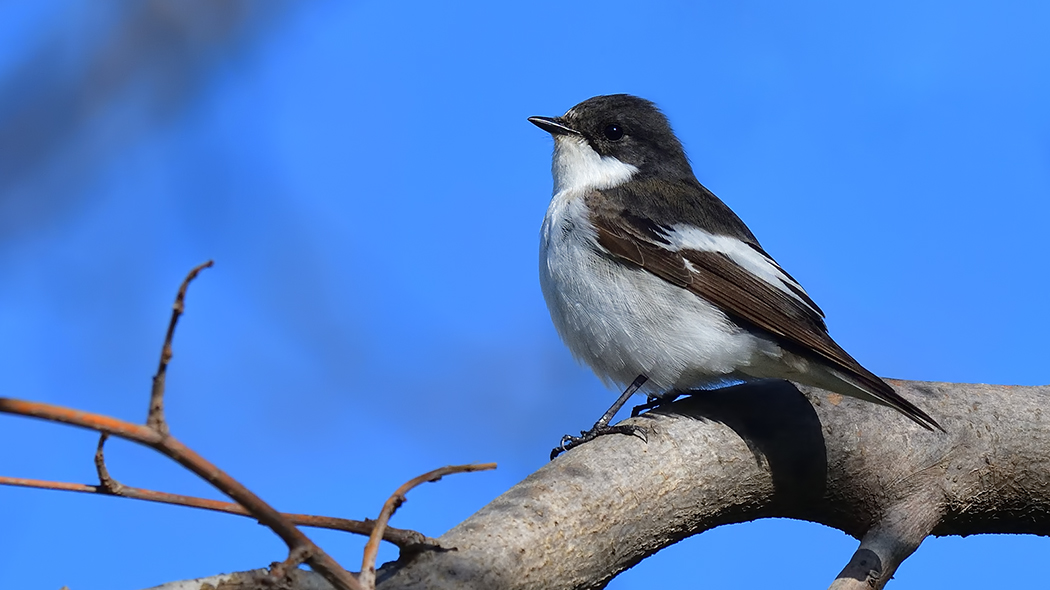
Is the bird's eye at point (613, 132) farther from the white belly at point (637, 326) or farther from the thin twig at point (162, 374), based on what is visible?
the thin twig at point (162, 374)

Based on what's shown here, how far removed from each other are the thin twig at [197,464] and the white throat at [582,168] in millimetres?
3703

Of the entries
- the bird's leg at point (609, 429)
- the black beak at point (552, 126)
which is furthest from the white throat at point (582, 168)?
the bird's leg at point (609, 429)

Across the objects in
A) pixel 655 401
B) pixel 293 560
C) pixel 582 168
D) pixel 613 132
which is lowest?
pixel 293 560

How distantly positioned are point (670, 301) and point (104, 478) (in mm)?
2913

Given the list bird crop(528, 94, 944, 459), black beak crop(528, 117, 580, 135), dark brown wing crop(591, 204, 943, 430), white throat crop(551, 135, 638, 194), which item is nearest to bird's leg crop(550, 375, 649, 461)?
bird crop(528, 94, 944, 459)

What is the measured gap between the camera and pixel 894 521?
10.3ft

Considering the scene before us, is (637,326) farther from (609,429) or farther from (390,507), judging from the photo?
(390,507)

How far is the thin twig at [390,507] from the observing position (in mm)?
1490

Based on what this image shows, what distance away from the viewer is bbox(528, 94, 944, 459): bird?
3.96 meters

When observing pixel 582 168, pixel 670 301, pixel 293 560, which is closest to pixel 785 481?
pixel 670 301

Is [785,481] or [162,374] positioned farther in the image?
[785,481]

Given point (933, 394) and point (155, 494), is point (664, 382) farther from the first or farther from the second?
point (155, 494)

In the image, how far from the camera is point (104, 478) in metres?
1.51

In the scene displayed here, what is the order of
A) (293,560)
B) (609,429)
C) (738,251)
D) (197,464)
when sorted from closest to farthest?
(197,464)
(293,560)
(609,429)
(738,251)
